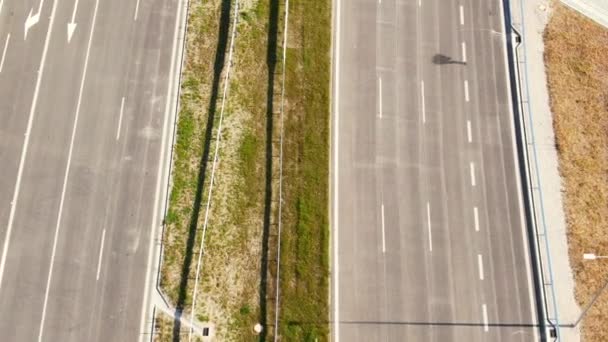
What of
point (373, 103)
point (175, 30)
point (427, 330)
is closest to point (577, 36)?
point (373, 103)

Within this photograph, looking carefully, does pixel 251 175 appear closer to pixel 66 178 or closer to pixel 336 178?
pixel 336 178

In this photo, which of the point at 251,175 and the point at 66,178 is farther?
the point at 251,175

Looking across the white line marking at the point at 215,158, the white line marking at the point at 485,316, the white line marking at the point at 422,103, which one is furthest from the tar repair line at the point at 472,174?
the white line marking at the point at 215,158

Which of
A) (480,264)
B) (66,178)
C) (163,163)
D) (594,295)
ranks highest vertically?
(163,163)

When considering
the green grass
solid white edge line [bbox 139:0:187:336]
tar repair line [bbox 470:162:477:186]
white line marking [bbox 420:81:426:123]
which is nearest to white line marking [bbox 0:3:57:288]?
solid white edge line [bbox 139:0:187:336]

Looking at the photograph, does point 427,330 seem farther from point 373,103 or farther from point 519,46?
point 519,46

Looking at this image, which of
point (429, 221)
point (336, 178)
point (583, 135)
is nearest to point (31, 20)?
point (336, 178)

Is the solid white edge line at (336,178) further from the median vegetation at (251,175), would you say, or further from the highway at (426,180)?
the median vegetation at (251,175)
